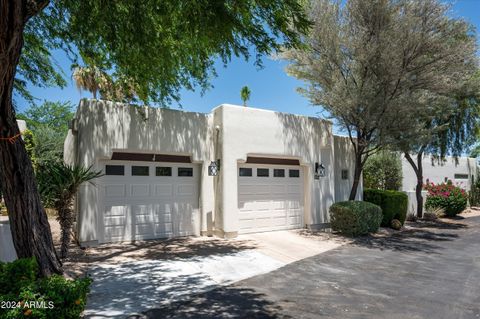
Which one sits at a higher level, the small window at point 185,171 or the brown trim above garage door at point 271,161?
the brown trim above garage door at point 271,161

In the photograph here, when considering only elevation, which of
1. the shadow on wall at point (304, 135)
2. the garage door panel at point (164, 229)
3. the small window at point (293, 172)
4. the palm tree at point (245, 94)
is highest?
the palm tree at point (245, 94)

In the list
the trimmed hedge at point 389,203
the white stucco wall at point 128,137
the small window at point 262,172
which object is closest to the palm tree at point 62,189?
the white stucco wall at point 128,137

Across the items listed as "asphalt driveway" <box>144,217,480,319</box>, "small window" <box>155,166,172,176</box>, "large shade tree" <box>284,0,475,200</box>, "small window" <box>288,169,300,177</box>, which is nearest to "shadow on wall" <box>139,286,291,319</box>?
"asphalt driveway" <box>144,217,480,319</box>

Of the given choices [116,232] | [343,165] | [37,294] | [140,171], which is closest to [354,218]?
[343,165]

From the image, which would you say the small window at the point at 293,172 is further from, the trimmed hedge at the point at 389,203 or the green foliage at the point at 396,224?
the green foliage at the point at 396,224

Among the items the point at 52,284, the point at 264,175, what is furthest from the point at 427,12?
the point at 52,284

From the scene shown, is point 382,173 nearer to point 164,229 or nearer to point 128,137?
point 164,229

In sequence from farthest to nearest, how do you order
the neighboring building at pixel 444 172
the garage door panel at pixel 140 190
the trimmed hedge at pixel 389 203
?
the neighboring building at pixel 444 172 → the trimmed hedge at pixel 389 203 → the garage door panel at pixel 140 190

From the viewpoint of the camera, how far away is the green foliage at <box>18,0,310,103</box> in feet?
19.7

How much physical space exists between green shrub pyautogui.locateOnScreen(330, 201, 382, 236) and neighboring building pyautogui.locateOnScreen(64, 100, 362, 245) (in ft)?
2.90

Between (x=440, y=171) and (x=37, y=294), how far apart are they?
27733 mm

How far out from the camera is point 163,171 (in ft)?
34.0

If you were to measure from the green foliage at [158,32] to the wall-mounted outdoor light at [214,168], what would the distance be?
2.84 metres

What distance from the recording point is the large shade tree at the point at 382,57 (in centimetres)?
1156
